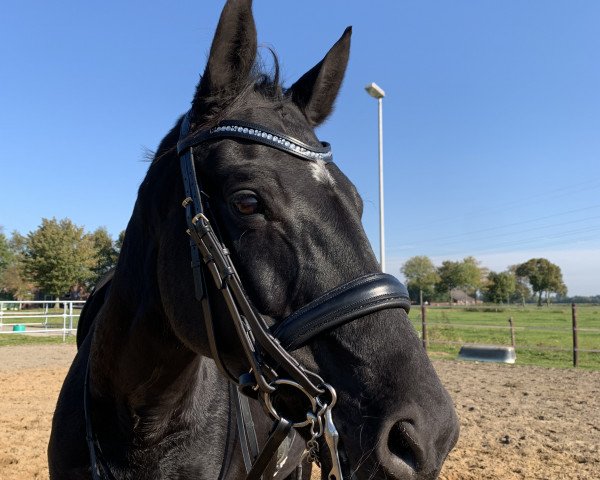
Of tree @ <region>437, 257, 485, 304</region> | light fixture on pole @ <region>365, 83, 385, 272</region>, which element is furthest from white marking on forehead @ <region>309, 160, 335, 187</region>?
tree @ <region>437, 257, 485, 304</region>

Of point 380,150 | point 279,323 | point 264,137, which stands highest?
point 380,150

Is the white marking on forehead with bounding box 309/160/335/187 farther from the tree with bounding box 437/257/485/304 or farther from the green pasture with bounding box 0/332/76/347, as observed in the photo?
the tree with bounding box 437/257/485/304

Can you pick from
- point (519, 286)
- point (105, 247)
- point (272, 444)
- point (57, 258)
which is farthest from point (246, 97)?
point (519, 286)

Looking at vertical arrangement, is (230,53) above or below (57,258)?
below

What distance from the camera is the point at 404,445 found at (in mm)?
1439

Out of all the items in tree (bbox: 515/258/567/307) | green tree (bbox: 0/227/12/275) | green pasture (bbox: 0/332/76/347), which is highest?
tree (bbox: 515/258/567/307)

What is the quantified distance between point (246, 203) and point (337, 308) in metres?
0.50

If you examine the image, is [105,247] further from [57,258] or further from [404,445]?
[404,445]

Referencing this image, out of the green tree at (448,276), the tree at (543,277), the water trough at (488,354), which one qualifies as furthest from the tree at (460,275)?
the water trough at (488,354)

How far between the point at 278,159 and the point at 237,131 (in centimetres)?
22

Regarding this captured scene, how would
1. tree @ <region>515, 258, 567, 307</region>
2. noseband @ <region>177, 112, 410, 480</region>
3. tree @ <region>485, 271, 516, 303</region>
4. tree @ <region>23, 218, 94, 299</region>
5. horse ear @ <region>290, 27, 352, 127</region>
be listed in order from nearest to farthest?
1. noseband @ <region>177, 112, 410, 480</region>
2. horse ear @ <region>290, 27, 352, 127</region>
3. tree @ <region>23, 218, 94, 299</region>
4. tree @ <region>485, 271, 516, 303</region>
5. tree @ <region>515, 258, 567, 307</region>

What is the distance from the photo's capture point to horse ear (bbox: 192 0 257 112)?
1911mm

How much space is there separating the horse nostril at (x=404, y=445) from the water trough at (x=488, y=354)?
562 inches

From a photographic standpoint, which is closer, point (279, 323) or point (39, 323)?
point (279, 323)
